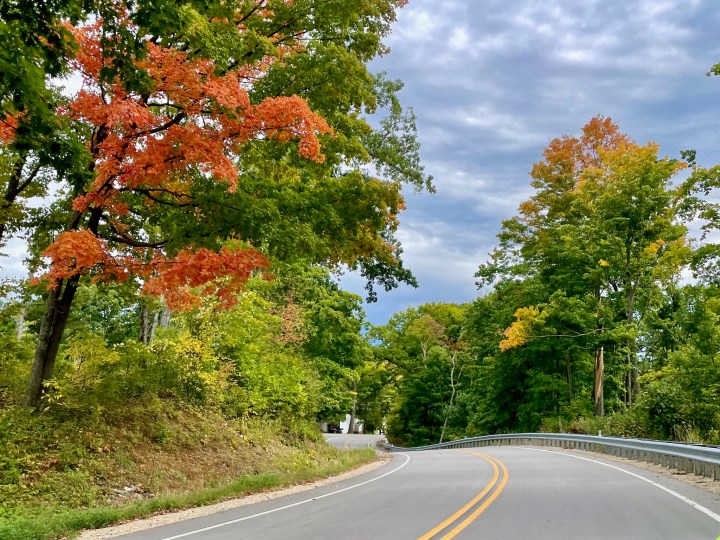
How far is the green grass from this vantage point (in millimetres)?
7293

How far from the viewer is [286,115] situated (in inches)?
380

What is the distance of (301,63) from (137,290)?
24.2ft

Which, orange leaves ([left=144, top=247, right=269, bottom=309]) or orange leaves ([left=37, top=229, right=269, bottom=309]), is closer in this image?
orange leaves ([left=37, top=229, right=269, bottom=309])

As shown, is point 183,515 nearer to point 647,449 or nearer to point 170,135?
point 170,135

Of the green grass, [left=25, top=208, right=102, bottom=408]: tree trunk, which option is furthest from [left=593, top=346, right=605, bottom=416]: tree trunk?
[left=25, top=208, right=102, bottom=408]: tree trunk

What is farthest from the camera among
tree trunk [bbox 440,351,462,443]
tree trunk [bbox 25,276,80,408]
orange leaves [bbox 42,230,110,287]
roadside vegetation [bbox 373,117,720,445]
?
tree trunk [bbox 440,351,462,443]

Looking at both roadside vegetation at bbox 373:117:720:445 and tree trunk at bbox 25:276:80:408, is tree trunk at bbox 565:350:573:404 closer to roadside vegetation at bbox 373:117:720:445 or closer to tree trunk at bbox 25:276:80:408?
roadside vegetation at bbox 373:117:720:445

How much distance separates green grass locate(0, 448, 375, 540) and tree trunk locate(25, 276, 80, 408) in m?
3.10

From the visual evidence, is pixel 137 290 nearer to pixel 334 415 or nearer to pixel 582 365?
pixel 334 415

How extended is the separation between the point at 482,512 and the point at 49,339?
30.1 feet

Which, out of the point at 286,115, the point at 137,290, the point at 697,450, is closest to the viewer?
the point at 286,115

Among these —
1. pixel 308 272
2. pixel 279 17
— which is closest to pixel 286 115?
pixel 279 17

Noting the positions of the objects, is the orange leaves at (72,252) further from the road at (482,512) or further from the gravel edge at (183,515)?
the road at (482,512)

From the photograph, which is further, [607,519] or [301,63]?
[301,63]
